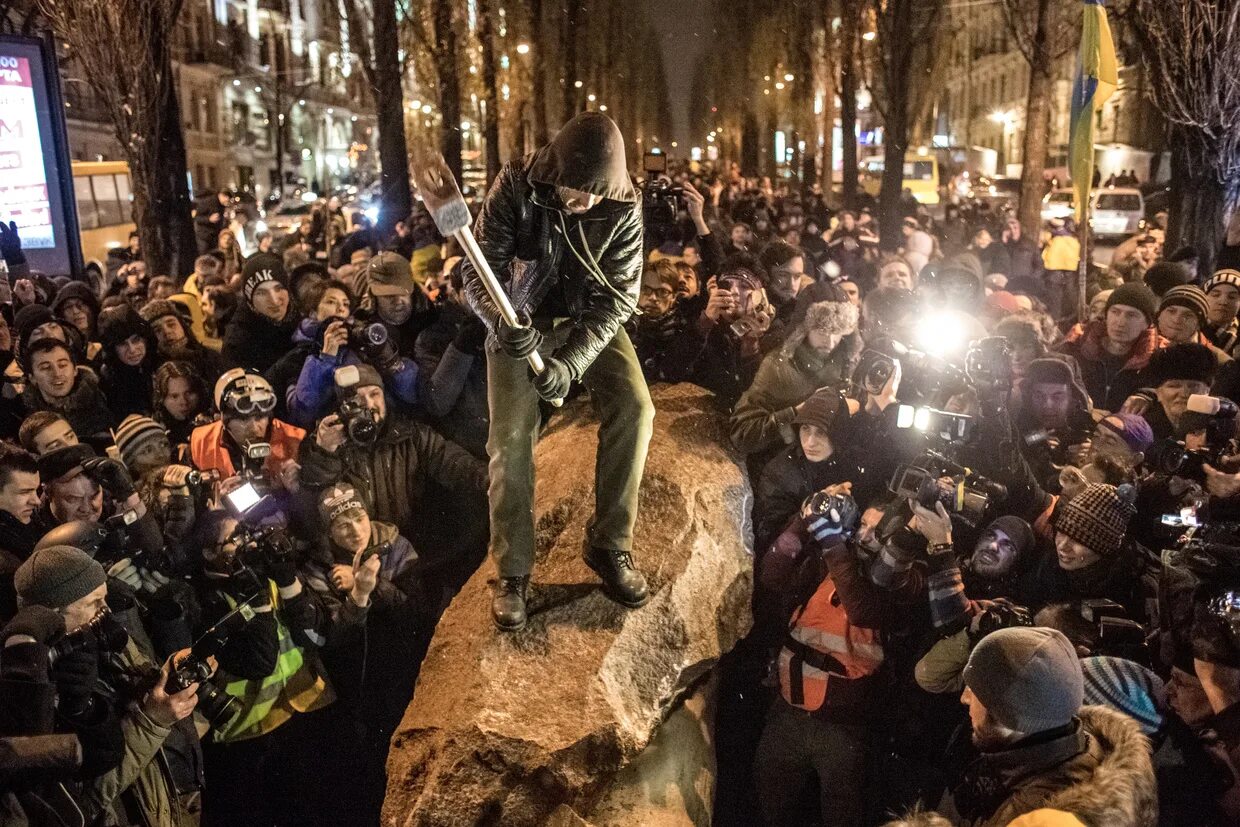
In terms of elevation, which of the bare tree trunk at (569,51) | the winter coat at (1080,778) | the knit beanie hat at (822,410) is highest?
the bare tree trunk at (569,51)

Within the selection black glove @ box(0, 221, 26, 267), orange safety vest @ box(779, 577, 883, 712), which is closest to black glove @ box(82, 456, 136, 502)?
orange safety vest @ box(779, 577, 883, 712)

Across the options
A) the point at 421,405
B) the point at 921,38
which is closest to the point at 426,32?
the point at 921,38

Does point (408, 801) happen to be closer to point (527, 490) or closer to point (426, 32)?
point (527, 490)

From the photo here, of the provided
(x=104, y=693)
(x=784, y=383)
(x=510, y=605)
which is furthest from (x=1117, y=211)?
(x=104, y=693)

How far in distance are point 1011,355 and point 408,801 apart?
402 centimetres

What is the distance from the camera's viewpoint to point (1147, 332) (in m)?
6.10

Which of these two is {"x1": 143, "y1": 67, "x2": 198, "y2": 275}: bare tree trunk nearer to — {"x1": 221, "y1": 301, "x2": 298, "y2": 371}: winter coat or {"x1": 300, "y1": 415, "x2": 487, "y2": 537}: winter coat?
{"x1": 221, "y1": 301, "x2": 298, "y2": 371}: winter coat

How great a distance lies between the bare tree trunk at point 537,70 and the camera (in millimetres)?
30844

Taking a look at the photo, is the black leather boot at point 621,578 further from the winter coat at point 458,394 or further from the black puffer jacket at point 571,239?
the winter coat at point 458,394

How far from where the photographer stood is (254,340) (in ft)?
21.1

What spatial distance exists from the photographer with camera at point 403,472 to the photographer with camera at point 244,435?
8.7 inches

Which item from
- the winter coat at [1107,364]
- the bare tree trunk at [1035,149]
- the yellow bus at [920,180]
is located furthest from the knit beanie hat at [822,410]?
the yellow bus at [920,180]

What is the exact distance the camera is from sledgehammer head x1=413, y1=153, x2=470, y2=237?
2.69m

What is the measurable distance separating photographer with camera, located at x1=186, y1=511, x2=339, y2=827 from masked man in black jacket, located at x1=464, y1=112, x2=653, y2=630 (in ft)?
3.31
